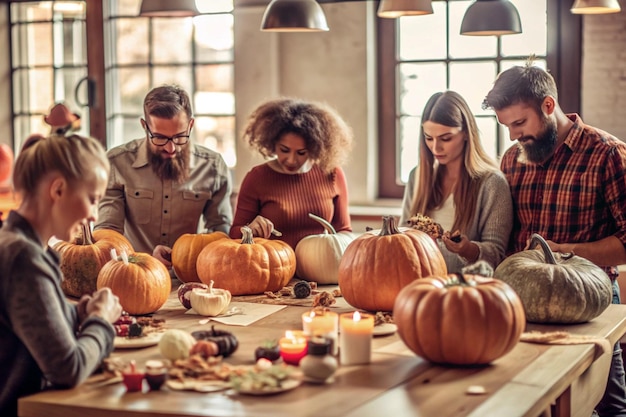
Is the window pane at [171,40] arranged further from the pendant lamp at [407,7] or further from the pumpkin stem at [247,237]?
the pumpkin stem at [247,237]

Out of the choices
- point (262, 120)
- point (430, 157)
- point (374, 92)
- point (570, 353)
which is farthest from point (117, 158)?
point (374, 92)

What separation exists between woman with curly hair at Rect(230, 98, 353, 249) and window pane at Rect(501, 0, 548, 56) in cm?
263

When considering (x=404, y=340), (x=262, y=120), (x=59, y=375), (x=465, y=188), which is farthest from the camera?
(x=262, y=120)

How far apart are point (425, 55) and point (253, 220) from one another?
3.07 metres

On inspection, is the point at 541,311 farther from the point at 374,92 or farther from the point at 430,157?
the point at 374,92

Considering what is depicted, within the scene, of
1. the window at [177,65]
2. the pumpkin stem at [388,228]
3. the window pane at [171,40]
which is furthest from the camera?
the window pane at [171,40]

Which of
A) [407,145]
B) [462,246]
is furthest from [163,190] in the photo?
[407,145]

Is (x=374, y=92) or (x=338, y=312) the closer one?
(x=338, y=312)

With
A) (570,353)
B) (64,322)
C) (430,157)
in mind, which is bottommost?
(570,353)

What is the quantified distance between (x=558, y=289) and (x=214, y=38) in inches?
187

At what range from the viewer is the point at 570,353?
2609mm

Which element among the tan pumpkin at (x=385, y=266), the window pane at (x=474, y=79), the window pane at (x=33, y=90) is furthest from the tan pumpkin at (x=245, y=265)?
the window pane at (x=33, y=90)

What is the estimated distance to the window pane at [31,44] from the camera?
7.80 meters

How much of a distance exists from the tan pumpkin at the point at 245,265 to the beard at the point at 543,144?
985 millimetres
